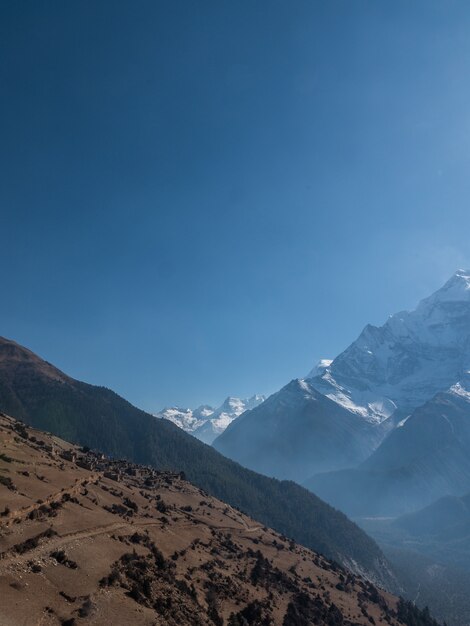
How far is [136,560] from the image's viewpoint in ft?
192

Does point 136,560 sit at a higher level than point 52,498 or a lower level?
lower

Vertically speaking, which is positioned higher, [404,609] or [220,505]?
[220,505]

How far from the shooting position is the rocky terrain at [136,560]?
147 feet

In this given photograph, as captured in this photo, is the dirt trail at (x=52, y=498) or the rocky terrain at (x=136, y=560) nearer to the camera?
the rocky terrain at (x=136, y=560)

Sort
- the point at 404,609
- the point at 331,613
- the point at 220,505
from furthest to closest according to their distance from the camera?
the point at 220,505, the point at 404,609, the point at 331,613

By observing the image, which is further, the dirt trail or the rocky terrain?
the dirt trail

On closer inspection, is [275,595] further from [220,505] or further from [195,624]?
[220,505]

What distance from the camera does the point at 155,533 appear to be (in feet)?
253

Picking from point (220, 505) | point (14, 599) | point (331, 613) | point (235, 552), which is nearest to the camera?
point (14, 599)

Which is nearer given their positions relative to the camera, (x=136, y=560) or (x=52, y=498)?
(x=136, y=560)

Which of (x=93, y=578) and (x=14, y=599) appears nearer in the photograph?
(x=14, y=599)

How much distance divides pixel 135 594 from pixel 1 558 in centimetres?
1305

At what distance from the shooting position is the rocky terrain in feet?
147

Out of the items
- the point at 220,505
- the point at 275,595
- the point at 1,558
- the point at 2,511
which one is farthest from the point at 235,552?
the point at 1,558
